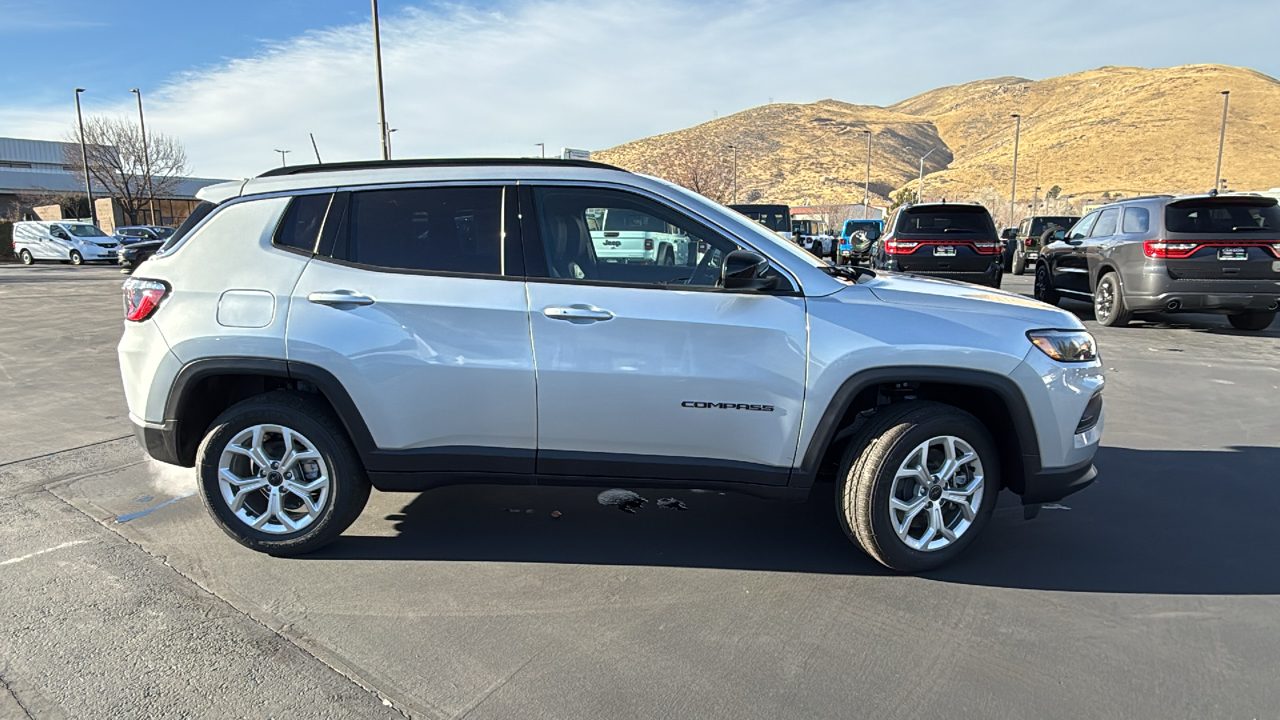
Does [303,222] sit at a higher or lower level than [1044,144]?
lower

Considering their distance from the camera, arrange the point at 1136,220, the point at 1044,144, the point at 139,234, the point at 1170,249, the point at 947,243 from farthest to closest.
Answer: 1. the point at 1044,144
2. the point at 139,234
3. the point at 947,243
4. the point at 1136,220
5. the point at 1170,249

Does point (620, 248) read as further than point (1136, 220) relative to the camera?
No

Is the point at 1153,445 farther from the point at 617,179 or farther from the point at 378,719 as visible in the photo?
the point at 378,719

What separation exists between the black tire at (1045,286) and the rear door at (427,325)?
12.3 metres

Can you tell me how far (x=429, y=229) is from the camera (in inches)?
144

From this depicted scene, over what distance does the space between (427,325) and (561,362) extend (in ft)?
2.07

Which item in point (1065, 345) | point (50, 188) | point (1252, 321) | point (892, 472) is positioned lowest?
point (1252, 321)

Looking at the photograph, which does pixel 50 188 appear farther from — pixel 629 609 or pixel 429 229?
pixel 629 609

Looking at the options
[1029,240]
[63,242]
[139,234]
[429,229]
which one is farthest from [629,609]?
[139,234]

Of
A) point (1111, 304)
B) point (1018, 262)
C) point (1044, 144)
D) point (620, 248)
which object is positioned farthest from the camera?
point (1044, 144)

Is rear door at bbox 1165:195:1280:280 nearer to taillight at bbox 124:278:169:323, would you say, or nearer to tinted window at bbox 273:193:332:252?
tinted window at bbox 273:193:332:252

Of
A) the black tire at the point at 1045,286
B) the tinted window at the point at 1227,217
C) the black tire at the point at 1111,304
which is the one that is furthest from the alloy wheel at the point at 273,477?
the black tire at the point at 1045,286

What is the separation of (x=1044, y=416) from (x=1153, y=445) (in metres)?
2.83

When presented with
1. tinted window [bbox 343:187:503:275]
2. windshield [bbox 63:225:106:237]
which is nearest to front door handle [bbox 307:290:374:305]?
tinted window [bbox 343:187:503:275]
